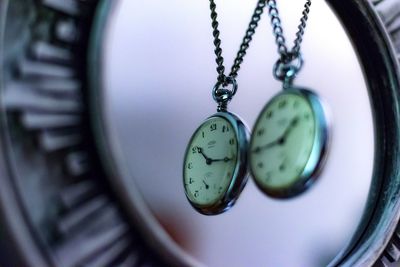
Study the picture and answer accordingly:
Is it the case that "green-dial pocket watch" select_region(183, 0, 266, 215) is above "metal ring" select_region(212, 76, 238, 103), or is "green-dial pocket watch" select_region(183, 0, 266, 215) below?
below

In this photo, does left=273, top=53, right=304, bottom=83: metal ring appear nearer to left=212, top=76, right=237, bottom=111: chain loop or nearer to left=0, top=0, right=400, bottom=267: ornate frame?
left=212, top=76, right=237, bottom=111: chain loop

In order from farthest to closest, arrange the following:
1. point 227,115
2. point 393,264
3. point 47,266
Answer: point 393,264
point 227,115
point 47,266

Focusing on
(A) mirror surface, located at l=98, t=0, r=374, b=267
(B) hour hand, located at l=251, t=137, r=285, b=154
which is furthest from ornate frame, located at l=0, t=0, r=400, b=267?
(B) hour hand, located at l=251, t=137, r=285, b=154

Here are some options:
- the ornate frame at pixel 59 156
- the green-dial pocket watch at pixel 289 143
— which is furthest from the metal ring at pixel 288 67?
the ornate frame at pixel 59 156

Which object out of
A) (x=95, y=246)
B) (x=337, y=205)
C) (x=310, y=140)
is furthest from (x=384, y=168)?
(x=95, y=246)

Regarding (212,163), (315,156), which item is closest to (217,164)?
(212,163)

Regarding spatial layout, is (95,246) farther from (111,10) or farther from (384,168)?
(384,168)

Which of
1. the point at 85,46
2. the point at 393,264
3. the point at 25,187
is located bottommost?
the point at 393,264
